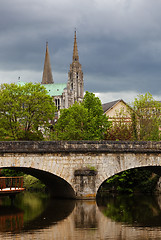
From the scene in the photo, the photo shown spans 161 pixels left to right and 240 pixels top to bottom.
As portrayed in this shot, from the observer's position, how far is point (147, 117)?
46719 millimetres

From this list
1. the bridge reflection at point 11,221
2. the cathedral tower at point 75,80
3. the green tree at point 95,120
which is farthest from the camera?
the cathedral tower at point 75,80

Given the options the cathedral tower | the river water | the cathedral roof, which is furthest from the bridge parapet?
the cathedral roof

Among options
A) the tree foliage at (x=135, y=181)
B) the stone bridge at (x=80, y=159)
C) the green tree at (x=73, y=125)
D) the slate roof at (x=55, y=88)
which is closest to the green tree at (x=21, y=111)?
the green tree at (x=73, y=125)

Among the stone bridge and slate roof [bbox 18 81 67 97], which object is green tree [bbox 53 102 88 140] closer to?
the stone bridge

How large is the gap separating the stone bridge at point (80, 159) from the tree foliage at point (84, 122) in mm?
18678

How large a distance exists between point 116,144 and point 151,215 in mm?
7128

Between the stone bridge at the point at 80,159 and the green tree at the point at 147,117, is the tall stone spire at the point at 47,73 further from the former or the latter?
the stone bridge at the point at 80,159

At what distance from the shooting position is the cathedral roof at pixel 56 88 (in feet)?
420

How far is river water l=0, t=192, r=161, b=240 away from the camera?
14969 mm

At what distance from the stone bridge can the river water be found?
178 centimetres

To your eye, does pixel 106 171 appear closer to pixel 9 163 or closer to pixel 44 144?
pixel 44 144

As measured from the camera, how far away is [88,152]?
26.5 metres

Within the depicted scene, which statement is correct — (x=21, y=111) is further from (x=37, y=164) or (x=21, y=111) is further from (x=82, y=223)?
(x=82, y=223)

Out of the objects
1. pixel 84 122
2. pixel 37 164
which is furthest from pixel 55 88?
pixel 37 164
